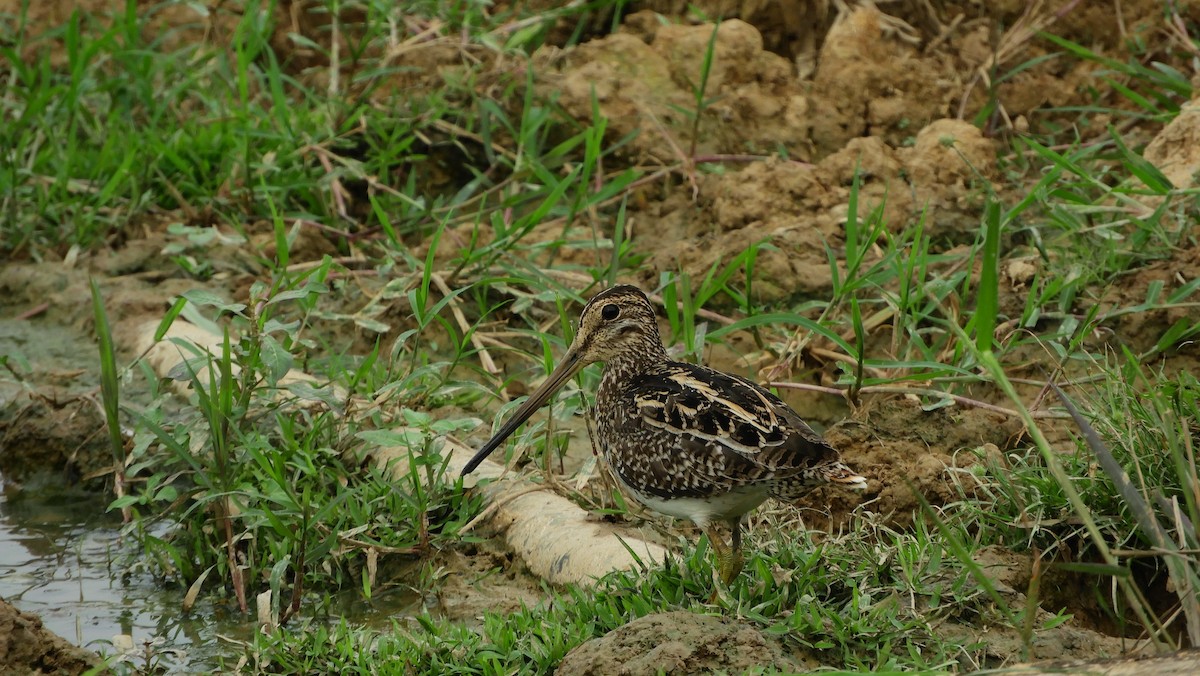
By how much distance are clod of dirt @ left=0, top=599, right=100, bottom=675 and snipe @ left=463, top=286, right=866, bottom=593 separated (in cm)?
122

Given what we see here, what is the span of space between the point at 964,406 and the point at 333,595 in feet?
7.01

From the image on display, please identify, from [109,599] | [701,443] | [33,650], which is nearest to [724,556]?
[701,443]

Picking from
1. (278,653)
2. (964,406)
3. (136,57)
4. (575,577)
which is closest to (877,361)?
(964,406)

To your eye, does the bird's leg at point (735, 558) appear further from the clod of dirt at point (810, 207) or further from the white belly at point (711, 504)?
the clod of dirt at point (810, 207)

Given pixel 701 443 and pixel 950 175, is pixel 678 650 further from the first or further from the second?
pixel 950 175

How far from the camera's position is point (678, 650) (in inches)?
136

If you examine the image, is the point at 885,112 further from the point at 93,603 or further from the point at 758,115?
the point at 93,603

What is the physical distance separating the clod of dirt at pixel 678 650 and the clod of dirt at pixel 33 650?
4.28 ft

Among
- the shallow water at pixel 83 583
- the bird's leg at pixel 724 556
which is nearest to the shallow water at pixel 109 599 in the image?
the shallow water at pixel 83 583

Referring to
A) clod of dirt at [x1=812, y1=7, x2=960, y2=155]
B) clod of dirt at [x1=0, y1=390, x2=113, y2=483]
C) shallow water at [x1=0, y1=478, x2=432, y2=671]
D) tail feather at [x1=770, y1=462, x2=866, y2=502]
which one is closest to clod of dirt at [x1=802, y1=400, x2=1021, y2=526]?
tail feather at [x1=770, y1=462, x2=866, y2=502]

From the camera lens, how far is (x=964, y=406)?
5074mm

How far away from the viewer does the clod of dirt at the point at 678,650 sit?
11.3 ft

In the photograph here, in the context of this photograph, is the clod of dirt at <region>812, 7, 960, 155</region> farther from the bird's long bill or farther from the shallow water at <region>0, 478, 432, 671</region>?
the shallow water at <region>0, 478, 432, 671</region>

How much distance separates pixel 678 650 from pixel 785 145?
4.00 meters
